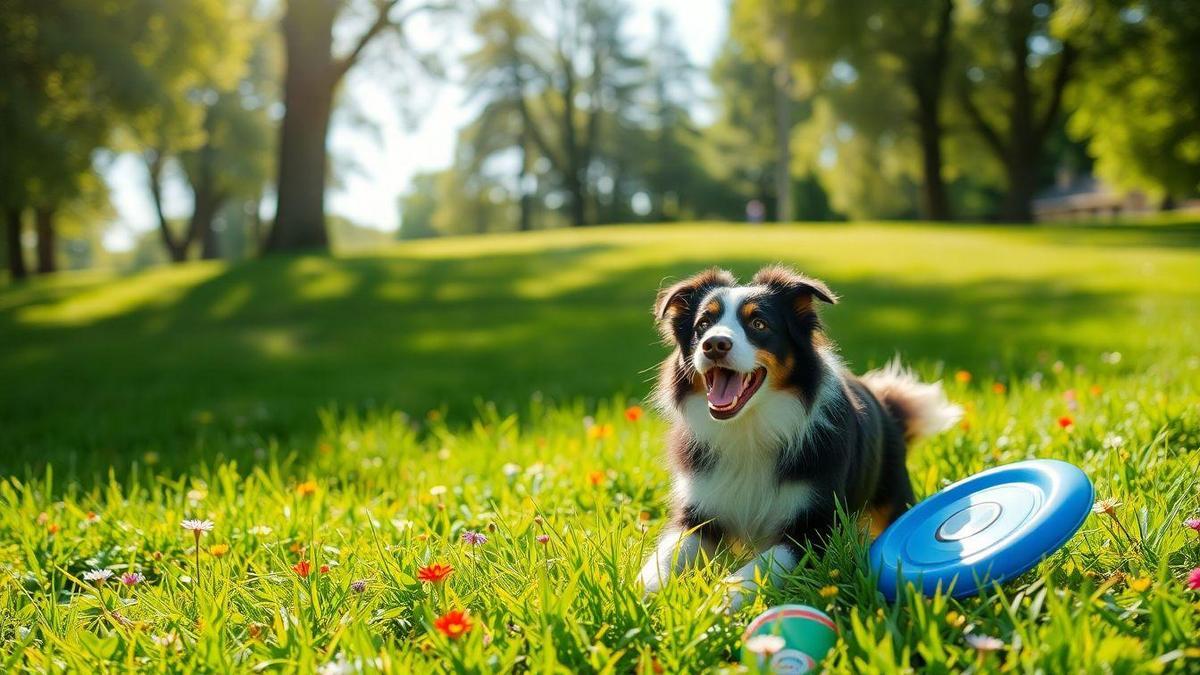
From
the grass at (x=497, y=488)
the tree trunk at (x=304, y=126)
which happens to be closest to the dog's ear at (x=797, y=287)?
the grass at (x=497, y=488)

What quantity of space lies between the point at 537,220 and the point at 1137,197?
120 ft

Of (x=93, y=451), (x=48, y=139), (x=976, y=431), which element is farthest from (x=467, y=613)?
(x=48, y=139)

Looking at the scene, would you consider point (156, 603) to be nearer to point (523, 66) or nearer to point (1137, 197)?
point (523, 66)

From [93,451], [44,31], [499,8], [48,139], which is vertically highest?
[499,8]

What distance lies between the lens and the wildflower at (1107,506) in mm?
2742

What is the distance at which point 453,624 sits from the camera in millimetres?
2391

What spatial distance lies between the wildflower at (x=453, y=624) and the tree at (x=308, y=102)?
18837mm

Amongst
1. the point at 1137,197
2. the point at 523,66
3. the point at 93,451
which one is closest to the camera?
the point at 93,451

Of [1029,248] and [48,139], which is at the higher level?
[48,139]

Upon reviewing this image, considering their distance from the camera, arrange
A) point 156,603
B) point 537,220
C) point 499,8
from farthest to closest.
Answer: point 537,220
point 499,8
point 156,603

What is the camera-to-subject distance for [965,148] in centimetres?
3372

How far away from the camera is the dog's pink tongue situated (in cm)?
301

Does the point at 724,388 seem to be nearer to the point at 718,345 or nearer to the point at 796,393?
the point at 718,345

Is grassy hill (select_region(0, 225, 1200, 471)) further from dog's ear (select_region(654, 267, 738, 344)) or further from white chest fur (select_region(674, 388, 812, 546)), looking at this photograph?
white chest fur (select_region(674, 388, 812, 546))
